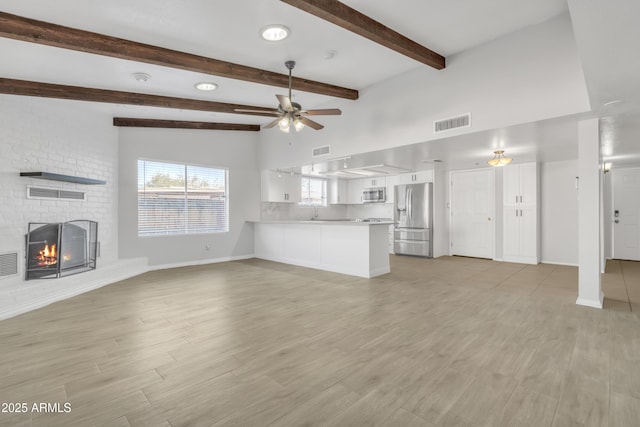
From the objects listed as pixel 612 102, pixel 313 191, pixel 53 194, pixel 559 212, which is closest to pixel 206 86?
pixel 53 194

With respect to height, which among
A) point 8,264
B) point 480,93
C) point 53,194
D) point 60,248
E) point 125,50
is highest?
point 125,50

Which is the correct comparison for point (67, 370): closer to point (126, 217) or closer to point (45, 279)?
point (45, 279)

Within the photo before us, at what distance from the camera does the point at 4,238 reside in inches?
163

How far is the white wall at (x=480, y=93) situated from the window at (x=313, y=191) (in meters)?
3.04

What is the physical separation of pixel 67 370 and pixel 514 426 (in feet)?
9.77

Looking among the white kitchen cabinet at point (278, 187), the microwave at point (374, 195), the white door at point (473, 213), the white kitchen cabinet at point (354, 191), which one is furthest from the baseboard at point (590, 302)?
the white kitchen cabinet at point (354, 191)

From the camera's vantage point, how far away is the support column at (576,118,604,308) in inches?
143

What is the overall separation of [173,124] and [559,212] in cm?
823

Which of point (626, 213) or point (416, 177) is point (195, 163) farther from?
point (626, 213)

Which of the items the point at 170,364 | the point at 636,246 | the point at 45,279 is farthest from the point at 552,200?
the point at 45,279

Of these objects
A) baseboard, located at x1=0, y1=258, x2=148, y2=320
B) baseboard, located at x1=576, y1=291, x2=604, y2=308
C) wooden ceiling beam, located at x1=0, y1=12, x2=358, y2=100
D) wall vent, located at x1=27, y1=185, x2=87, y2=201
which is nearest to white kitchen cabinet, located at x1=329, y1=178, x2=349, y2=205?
wooden ceiling beam, located at x1=0, y1=12, x2=358, y2=100

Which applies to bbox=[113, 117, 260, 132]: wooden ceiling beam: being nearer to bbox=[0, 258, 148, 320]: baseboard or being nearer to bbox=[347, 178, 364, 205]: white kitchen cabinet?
bbox=[0, 258, 148, 320]: baseboard

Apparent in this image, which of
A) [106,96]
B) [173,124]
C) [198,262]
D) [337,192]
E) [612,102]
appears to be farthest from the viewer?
[337,192]

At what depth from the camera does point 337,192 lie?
9469 mm
